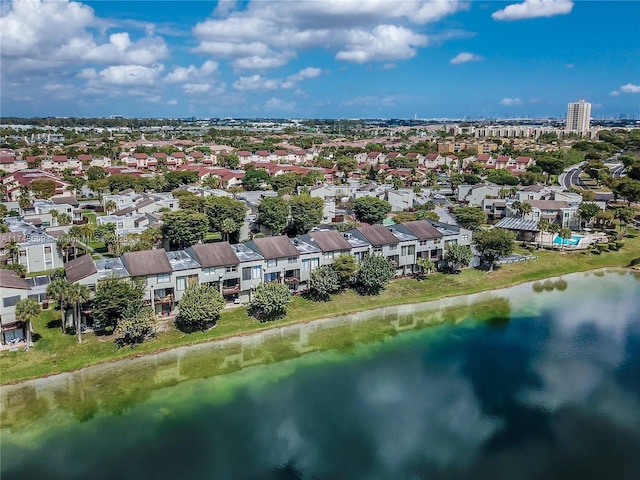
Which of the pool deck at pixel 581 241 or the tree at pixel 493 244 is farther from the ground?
the tree at pixel 493 244

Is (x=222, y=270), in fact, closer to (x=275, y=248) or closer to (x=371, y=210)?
(x=275, y=248)

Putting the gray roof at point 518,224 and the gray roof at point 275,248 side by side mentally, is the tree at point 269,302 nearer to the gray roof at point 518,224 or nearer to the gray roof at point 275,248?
the gray roof at point 275,248

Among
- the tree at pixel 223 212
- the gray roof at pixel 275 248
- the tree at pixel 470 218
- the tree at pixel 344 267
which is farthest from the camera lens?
the tree at pixel 470 218

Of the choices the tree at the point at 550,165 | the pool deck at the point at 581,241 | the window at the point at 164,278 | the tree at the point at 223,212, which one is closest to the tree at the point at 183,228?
the tree at the point at 223,212

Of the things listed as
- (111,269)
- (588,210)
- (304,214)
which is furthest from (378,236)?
(588,210)

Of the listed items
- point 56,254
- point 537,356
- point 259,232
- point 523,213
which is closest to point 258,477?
point 537,356

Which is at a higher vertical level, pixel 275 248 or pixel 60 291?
pixel 275 248

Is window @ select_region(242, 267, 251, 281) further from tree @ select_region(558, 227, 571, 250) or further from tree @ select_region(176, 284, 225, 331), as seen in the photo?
tree @ select_region(558, 227, 571, 250)

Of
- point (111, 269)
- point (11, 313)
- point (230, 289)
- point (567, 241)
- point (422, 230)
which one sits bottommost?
point (230, 289)
